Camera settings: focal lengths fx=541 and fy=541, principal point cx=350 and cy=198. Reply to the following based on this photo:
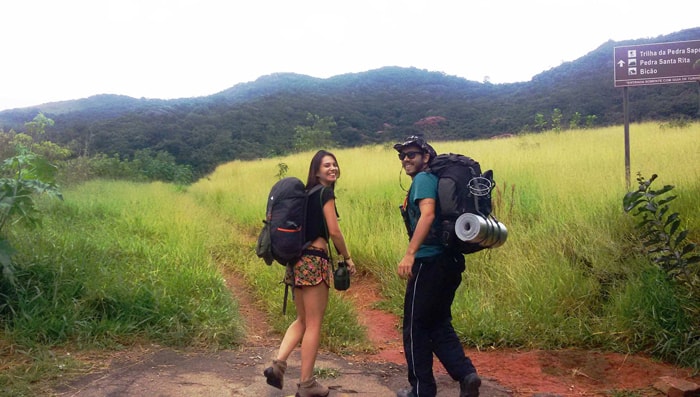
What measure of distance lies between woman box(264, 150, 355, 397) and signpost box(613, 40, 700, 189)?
15.3 feet

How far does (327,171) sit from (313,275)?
0.69 m

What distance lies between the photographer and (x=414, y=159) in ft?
11.5

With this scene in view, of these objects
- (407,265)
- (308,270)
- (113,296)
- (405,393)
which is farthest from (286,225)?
(113,296)

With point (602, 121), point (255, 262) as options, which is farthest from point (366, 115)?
point (255, 262)

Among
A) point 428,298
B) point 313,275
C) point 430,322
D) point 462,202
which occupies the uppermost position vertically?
point 462,202

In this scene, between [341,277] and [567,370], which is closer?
[341,277]

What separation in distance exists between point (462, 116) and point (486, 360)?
24.7 m

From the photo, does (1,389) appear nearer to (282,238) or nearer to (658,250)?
(282,238)

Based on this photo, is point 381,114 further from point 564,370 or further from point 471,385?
point 471,385

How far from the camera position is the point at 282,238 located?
3441 millimetres

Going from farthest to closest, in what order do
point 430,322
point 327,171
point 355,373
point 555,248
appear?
point 555,248 < point 355,373 < point 327,171 < point 430,322

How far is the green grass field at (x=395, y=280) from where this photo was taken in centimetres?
437

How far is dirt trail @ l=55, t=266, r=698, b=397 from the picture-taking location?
366 centimetres

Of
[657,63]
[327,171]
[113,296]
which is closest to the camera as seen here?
[327,171]
